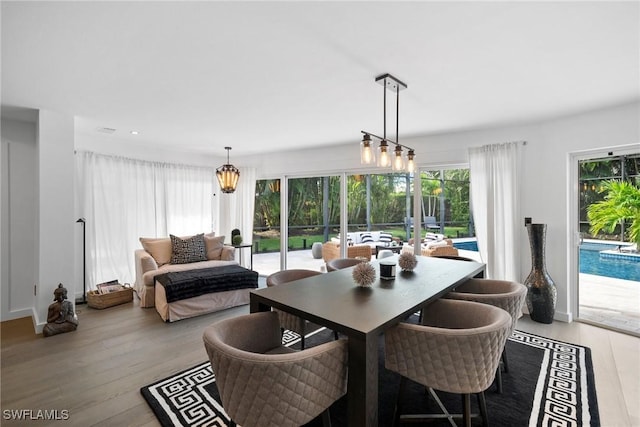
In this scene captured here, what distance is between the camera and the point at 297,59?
2096 mm

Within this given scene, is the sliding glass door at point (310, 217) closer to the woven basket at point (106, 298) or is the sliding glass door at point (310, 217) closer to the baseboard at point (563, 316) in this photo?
the woven basket at point (106, 298)

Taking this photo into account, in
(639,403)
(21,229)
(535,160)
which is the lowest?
(639,403)

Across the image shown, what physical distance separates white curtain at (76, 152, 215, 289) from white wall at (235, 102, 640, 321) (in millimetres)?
4301

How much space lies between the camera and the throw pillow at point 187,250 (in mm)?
4508

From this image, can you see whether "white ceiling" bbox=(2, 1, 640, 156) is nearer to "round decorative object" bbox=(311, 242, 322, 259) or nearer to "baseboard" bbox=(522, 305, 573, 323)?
"baseboard" bbox=(522, 305, 573, 323)

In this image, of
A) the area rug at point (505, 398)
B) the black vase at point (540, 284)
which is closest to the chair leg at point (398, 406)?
the area rug at point (505, 398)

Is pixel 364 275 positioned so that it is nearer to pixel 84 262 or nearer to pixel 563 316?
pixel 563 316

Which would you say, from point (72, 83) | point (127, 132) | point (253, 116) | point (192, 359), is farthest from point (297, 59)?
point (127, 132)

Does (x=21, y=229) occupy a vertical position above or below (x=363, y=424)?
above

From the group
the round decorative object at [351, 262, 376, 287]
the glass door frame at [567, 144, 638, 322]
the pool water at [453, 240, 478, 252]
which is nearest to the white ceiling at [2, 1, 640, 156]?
the glass door frame at [567, 144, 638, 322]

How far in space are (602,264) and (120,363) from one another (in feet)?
17.0

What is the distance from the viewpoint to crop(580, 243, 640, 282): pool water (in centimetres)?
338

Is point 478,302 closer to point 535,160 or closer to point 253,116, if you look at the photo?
point 535,160

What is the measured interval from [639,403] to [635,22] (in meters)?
2.41
